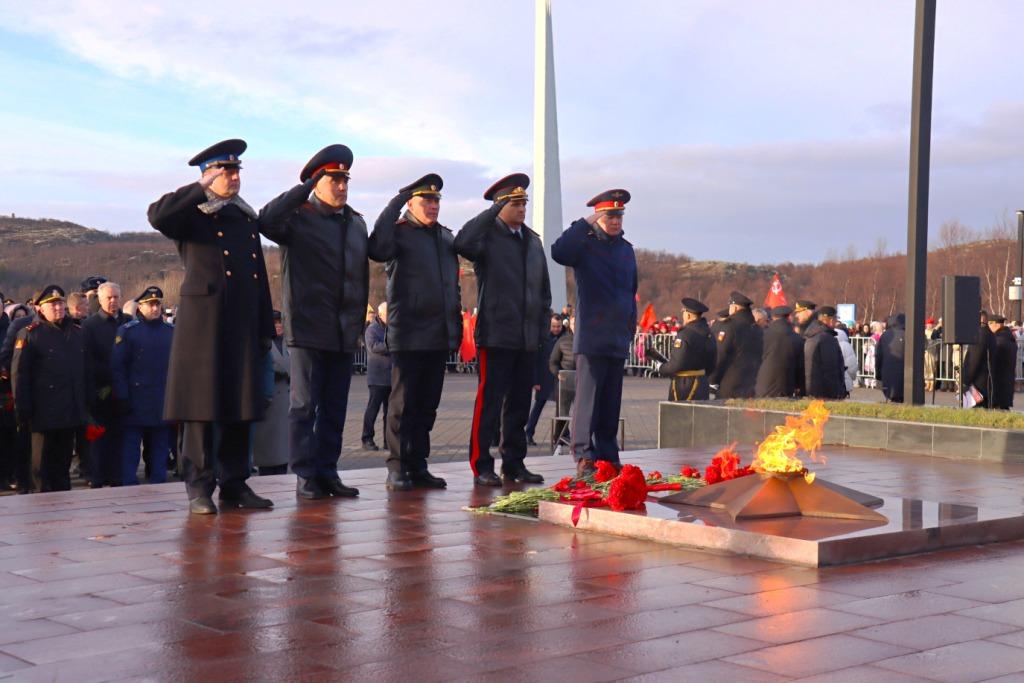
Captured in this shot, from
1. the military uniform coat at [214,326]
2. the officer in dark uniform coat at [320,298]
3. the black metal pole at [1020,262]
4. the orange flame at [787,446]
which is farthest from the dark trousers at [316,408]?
the black metal pole at [1020,262]

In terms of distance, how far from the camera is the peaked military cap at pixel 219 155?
6844 mm

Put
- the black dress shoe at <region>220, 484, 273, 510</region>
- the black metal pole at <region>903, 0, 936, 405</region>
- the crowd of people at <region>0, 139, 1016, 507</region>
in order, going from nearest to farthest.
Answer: the crowd of people at <region>0, 139, 1016, 507</region> → the black dress shoe at <region>220, 484, 273, 510</region> → the black metal pole at <region>903, 0, 936, 405</region>

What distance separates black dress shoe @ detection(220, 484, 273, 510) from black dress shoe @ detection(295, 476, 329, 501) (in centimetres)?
37

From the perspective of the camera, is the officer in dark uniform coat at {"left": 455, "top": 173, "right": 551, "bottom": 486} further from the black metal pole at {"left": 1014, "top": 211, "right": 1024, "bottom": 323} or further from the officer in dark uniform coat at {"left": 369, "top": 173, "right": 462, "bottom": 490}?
the black metal pole at {"left": 1014, "top": 211, "right": 1024, "bottom": 323}

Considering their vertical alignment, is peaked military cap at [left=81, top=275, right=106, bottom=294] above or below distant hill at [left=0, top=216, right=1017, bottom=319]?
below

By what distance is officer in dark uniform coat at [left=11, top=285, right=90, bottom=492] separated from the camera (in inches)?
385

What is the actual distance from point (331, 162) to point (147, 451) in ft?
14.9

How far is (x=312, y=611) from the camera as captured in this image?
468 centimetres

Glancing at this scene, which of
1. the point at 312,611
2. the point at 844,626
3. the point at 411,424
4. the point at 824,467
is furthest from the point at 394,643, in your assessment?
the point at 824,467

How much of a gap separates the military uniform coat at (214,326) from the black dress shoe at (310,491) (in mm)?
812

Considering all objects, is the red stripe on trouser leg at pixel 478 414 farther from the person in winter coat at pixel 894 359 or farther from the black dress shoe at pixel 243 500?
the person in winter coat at pixel 894 359

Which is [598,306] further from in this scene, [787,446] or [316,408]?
[787,446]

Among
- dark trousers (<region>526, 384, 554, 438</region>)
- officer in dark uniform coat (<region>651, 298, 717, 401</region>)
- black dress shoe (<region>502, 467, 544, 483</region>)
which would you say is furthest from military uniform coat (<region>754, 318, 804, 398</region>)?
black dress shoe (<region>502, 467, 544, 483</region>)

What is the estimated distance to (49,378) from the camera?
9.83m
